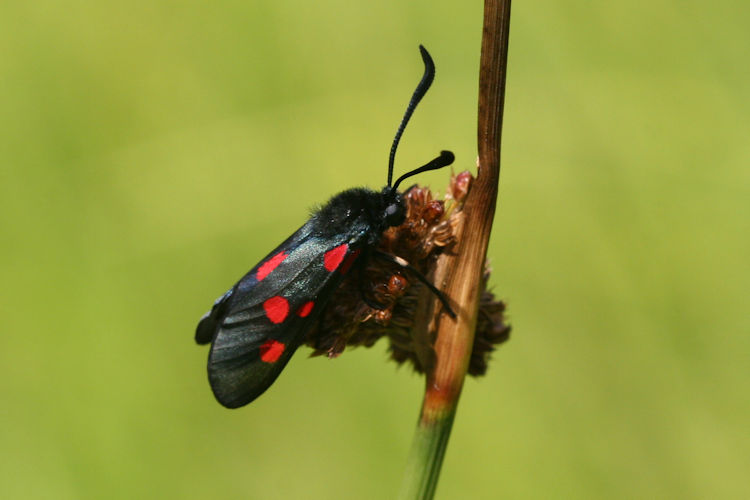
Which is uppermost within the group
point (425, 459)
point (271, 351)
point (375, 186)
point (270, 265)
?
point (375, 186)

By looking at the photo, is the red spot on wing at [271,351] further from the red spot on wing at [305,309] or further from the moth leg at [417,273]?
the moth leg at [417,273]

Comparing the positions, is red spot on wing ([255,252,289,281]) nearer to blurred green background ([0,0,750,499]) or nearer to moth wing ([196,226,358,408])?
moth wing ([196,226,358,408])

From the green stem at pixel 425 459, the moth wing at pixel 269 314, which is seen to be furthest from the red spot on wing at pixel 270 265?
the green stem at pixel 425 459

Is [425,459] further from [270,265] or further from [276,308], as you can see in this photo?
[270,265]

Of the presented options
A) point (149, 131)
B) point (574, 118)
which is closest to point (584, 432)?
point (574, 118)

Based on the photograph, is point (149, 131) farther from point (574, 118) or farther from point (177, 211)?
point (574, 118)

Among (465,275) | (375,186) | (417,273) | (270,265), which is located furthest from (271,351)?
(375,186)

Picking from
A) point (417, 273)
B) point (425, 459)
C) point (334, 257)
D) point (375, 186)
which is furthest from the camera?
point (375, 186)
